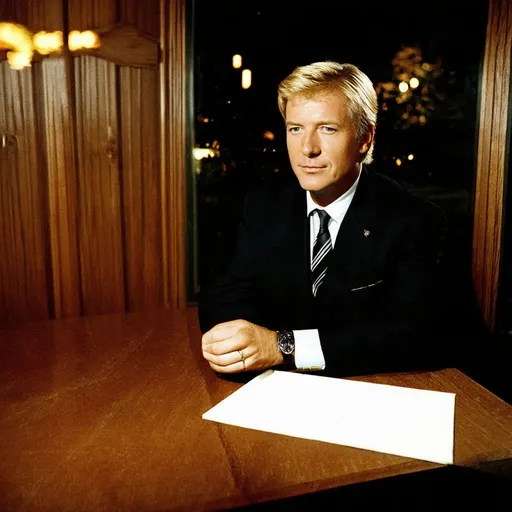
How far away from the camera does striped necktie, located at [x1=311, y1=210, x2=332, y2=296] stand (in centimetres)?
172

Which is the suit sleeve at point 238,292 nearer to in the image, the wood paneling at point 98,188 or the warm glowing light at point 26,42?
the wood paneling at point 98,188

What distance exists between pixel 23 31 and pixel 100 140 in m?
0.49

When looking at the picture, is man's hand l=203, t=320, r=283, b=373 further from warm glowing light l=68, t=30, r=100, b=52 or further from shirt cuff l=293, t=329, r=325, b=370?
warm glowing light l=68, t=30, r=100, b=52

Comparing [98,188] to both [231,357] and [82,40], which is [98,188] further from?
[231,357]

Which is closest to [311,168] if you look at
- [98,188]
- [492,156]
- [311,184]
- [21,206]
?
[311,184]

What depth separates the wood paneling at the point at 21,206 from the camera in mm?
2043

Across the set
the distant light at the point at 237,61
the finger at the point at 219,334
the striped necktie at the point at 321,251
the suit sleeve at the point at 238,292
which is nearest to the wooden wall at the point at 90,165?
the distant light at the point at 237,61

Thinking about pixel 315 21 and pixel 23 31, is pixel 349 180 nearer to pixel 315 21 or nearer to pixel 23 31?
pixel 315 21

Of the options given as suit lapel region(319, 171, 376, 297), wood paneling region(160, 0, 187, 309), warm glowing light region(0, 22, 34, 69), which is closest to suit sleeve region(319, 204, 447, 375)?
suit lapel region(319, 171, 376, 297)

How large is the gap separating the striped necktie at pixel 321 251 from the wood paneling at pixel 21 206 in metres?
1.19

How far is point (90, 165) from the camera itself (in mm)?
2197

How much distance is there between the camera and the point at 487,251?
278cm

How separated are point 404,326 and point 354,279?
33 cm

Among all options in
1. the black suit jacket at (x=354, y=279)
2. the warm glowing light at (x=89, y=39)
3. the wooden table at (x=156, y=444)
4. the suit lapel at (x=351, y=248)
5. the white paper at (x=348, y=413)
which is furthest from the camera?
the warm glowing light at (x=89, y=39)
